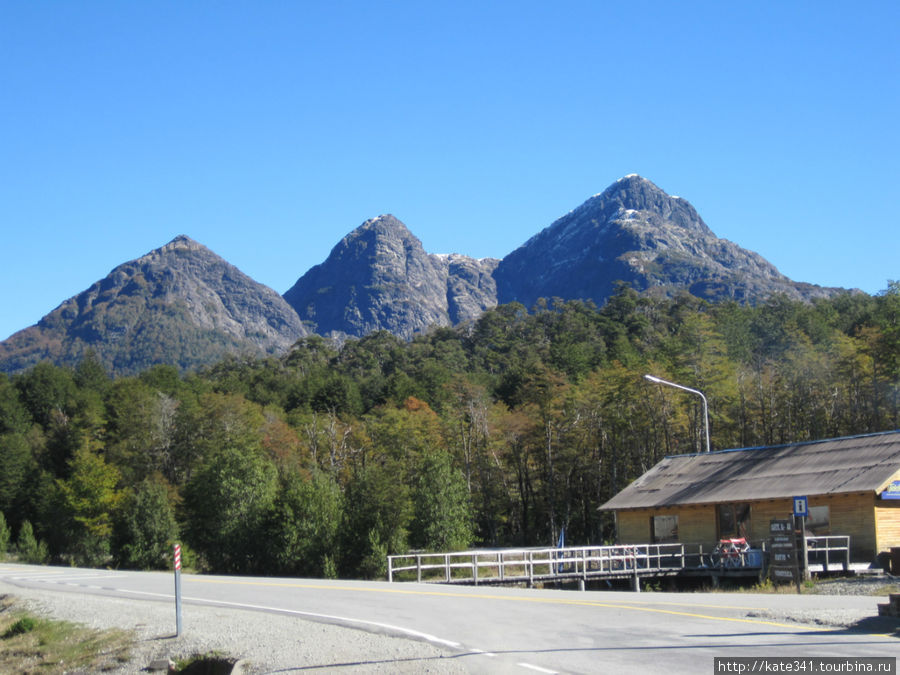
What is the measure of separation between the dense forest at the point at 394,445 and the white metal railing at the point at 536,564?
21.1ft

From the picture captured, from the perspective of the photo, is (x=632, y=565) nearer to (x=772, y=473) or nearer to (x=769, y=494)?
(x=769, y=494)

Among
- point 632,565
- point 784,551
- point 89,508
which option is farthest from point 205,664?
point 89,508

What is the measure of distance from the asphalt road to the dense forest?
1885 cm

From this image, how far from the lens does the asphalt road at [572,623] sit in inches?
425

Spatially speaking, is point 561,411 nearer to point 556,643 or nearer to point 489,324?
point 556,643

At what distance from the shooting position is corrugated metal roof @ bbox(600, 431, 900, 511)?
3008 cm

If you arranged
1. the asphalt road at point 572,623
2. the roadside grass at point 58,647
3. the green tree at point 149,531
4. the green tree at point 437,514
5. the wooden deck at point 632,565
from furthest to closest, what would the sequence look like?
the green tree at point 149,531, the green tree at point 437,514, the wooden deck at point 632,565, the roadside grass at point 58,647, the asphalt road at point 572,623

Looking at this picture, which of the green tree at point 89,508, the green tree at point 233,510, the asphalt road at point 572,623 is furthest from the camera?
the green tree at point 89,508

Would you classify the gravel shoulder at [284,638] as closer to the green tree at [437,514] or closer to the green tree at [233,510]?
the green tree at [437,514]

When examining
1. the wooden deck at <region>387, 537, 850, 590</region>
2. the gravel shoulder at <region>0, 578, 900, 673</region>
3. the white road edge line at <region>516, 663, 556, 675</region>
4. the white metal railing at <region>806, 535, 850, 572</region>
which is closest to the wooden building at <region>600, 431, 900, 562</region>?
the white metal railing at <region>806, 535, 850, 572</region>

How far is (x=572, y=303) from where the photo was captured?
160750mm

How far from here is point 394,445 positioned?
7044cm

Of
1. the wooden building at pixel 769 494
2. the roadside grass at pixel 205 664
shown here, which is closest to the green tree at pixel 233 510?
the wooden building at pixel 769 494

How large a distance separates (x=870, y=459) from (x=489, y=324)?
135770 mm
